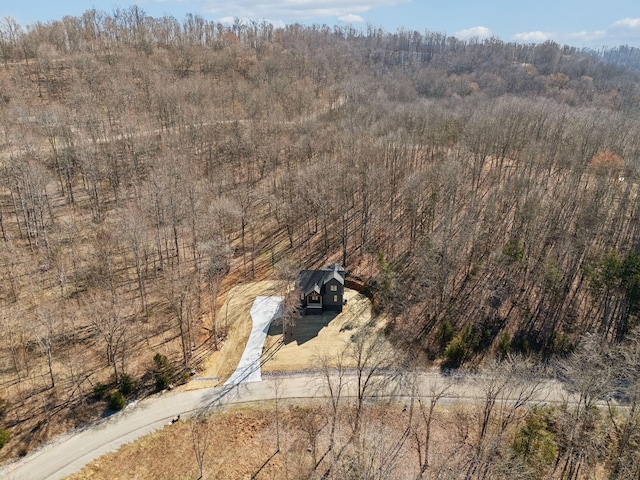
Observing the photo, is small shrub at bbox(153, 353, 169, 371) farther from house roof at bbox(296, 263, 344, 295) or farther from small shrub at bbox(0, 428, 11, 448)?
house roof at bbox(296, 263, 344, 295)

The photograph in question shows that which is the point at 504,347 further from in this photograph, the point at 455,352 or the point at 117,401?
the point at 117,401

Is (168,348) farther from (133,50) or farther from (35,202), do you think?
(133,50)

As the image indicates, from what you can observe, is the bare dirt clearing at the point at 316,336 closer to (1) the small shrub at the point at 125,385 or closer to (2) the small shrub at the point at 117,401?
(1) the small shrub at the point at 125,385

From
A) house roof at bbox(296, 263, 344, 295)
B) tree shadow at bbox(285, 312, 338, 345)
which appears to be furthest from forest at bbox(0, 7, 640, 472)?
tree shadow at bbox(285, 312, 338, 345)

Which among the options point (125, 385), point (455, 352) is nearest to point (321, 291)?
point (455, 352)

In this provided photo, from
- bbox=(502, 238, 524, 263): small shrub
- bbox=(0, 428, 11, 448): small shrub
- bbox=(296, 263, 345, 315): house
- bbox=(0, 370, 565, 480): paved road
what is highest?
bbox=(502, 238, 524, 263): small shrub

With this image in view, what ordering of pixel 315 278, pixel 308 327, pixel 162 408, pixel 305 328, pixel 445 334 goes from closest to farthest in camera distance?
1. pixel 162 408
2. pixel 445 334
3. pixel 305 328
4. pixel 308 327
5. pixel 315 278
